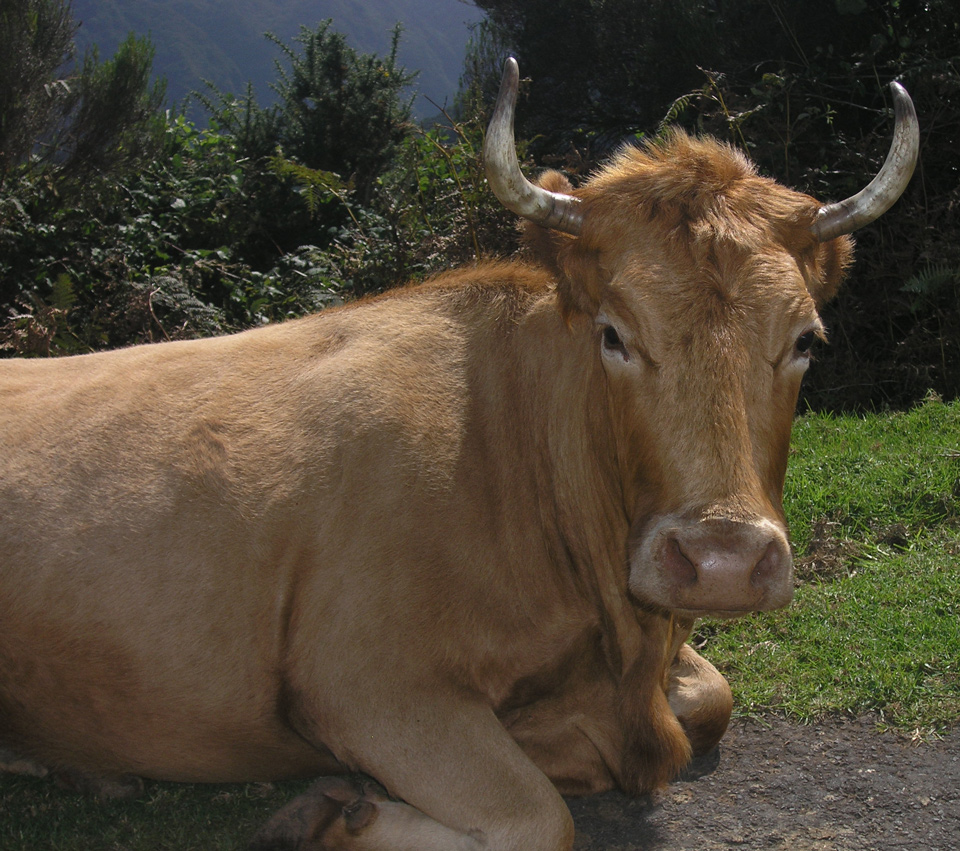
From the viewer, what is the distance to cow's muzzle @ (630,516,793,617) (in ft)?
8.91

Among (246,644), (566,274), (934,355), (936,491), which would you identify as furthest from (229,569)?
(934,355)

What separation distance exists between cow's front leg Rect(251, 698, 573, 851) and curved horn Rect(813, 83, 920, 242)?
6.82ft

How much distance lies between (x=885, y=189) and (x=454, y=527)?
193cm

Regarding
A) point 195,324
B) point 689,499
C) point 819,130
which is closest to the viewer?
point 689,499

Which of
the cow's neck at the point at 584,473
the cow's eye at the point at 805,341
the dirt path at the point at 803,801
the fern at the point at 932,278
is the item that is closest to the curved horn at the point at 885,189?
the cow's eye at the point at 805,341

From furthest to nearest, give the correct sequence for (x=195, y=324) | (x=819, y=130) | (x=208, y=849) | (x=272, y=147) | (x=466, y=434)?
(x=272, y=147) → (x=819, y=130) → (x=195, y=324) → (x=466, y=434) → (x=208, y=849)

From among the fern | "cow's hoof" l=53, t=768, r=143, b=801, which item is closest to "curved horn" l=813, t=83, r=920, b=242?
"cow's hoof" l=53, t=768, r=143, b=801

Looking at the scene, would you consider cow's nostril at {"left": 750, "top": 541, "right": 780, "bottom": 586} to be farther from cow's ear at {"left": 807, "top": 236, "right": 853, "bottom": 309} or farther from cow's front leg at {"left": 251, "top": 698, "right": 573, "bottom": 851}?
cow's ear at {"left": 807, "top": 236, "right": 853, "bottom": 309}

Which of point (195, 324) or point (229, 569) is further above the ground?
point (195, 324)

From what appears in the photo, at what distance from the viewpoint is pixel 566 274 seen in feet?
11.3

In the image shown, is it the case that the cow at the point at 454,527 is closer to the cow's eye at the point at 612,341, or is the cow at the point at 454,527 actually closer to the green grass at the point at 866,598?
the cow's eye at the point at 612,341

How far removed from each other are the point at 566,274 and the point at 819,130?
24.9 ft

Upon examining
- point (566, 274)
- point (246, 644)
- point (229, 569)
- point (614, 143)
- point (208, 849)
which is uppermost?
point (614, 143)

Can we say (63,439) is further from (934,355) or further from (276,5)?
(276,5)
